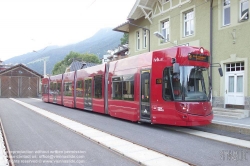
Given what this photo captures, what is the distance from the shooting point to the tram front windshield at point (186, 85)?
8992 millimetres

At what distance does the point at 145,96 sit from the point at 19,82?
44.0m

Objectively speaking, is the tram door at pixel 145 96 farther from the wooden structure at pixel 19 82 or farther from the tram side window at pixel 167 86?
the wooden structure at pixel 19 82

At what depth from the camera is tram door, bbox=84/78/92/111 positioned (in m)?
15.9

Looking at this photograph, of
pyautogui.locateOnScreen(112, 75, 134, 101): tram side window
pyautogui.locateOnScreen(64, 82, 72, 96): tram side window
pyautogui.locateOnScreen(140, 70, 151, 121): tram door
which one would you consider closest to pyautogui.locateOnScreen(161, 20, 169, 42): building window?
pyautogui.locateOnScreen(112, 75, 134, 101): tram side window

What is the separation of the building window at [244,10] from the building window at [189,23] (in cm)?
373

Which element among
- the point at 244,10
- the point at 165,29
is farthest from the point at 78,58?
the point at 244,10

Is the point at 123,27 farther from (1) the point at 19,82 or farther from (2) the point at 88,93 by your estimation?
(1) the point at 19,82

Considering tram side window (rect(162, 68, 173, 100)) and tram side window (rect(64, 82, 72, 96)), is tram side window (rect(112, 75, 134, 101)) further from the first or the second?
tram side window (rect(64, 82, 72, 96))

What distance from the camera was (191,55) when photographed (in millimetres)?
9273

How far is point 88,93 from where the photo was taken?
53.5 ft

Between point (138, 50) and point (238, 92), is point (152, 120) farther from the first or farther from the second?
point (138, 50)

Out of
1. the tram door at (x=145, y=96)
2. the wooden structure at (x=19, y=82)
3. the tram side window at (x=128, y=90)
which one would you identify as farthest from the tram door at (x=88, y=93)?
the wooden structure at (x=19, y=82)

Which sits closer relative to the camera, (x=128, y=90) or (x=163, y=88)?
(x=163, y=88)

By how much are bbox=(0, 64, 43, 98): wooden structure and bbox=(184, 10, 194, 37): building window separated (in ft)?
131
